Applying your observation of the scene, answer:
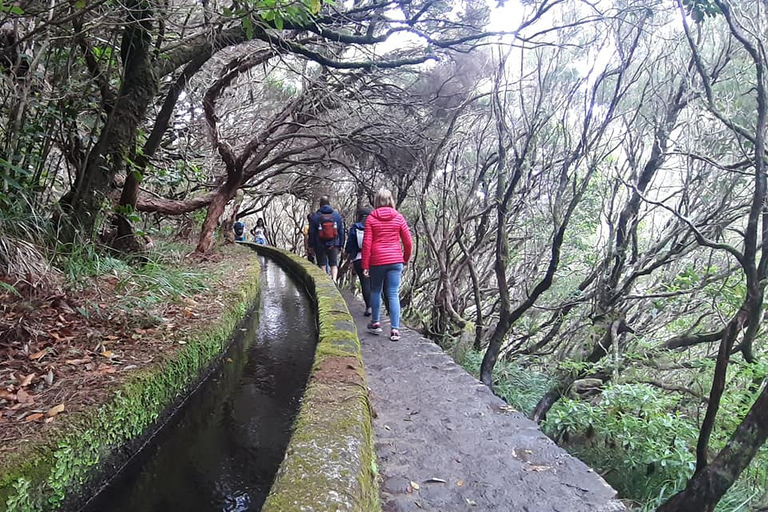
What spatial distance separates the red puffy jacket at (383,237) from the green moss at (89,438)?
6.57 feet

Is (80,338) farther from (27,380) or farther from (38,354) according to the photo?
(27,380)

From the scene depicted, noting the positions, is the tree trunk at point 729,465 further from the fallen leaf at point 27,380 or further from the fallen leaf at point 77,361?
the fallen leaf at point 27,380

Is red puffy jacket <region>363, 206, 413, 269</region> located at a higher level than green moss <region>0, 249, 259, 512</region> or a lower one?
higher

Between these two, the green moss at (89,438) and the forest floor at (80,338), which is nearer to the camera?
the green moss at (89,438)

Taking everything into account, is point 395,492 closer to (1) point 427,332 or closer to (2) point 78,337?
(2) point 78,337

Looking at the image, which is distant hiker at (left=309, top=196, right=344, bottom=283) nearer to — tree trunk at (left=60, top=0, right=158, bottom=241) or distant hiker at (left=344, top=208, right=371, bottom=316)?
distant hiker at (left=344, top=208, right=371, bottom=316)

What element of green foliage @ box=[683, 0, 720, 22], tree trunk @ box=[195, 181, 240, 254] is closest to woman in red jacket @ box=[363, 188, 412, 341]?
green foliage @ box=[683, 0, 720, 22]

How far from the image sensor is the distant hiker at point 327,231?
7.98 m

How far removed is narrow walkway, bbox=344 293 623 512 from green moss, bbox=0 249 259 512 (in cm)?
173

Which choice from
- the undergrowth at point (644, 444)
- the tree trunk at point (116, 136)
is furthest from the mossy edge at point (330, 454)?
the tree trunk at point (116, 136)

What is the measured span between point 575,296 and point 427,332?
126 inches

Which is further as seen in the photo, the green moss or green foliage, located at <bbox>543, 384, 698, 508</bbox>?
green foliage, located at <bbox>543, 384, 698, 508</bbox>

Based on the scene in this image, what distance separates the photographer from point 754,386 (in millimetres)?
4703

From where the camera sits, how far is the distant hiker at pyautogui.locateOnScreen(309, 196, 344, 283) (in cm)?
798
